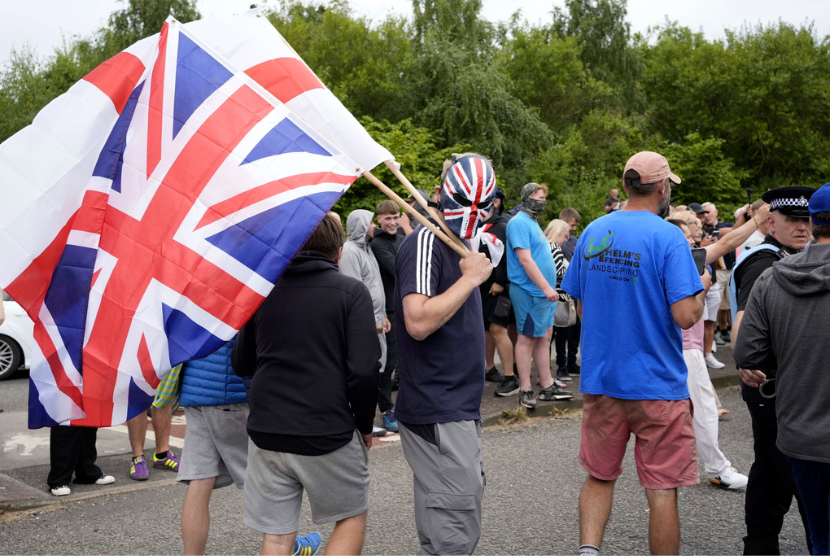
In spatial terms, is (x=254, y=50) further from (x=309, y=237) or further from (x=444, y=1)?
(x=444, y=1)

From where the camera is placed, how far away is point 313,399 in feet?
10.8

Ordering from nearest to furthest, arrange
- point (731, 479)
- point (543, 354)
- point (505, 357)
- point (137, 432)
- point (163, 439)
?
point (731, 479)
point (137, 432)
point (163, 439)
point (543, 354)
point (505, 357)

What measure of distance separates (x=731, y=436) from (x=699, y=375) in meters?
1.81

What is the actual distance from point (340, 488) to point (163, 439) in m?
3.35

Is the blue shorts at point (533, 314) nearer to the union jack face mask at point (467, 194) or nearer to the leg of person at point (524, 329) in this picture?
the leg of person at point (524, 329)

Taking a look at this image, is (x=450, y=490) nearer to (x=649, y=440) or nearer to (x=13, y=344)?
(x=649, y=440)

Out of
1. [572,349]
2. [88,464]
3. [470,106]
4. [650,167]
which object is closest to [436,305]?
[650,167]

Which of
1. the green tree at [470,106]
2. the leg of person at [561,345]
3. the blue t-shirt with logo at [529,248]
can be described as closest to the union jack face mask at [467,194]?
the blue t-shirt with logo at [529,248]

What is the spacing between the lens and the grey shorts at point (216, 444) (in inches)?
160

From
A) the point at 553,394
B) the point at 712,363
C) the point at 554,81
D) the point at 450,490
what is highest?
the point at 554,81

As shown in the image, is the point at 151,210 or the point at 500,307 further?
the point at 500,307

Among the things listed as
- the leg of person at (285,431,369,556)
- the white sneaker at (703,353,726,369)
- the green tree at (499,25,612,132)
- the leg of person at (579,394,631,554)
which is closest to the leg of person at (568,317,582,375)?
the white sneaker at (703,353,726,369)

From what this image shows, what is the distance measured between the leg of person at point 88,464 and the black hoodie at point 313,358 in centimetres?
309

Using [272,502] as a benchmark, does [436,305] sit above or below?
above
